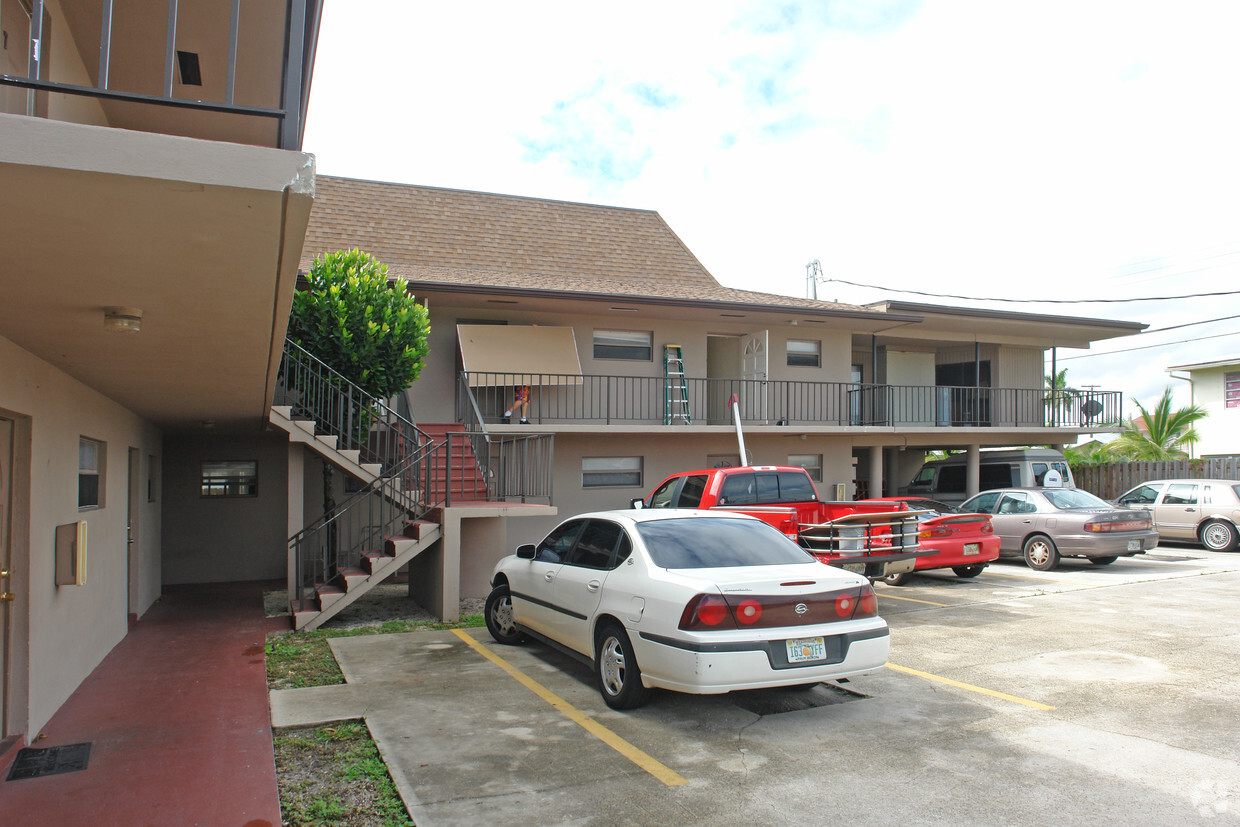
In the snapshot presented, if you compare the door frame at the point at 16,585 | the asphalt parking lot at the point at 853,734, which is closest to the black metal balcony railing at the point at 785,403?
the asphalt parking lot at the point at 853,734

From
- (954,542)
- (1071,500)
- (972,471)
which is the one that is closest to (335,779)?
Result: (954,542)

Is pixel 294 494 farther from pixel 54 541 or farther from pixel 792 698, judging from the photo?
pixel 792 698

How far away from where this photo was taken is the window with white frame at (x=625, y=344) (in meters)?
17.3

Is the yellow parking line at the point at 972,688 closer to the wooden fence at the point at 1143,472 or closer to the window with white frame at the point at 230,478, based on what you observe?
the window with white frame at the point at 230,478

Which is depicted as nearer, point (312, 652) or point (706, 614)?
point (706, 614)

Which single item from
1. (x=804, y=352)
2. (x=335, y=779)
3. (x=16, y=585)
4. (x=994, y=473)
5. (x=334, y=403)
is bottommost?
(x=335, y=779)

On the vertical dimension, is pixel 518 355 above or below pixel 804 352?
below

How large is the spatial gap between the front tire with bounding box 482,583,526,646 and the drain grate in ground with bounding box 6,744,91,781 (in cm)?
386

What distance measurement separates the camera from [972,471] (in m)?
20.0

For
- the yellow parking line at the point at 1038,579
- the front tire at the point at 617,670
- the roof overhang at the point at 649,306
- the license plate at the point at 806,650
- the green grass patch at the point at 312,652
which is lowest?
the green grass patch at the point at 312,652

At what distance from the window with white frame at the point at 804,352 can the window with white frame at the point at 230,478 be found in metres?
11.6

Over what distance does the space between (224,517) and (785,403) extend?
11577 mm

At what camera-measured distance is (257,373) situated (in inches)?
280

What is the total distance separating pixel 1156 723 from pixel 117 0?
8.86 meters
